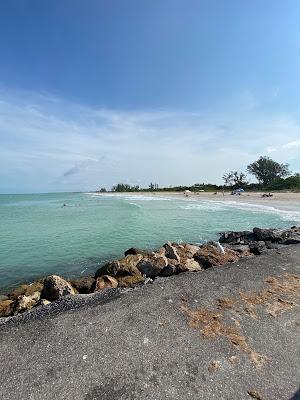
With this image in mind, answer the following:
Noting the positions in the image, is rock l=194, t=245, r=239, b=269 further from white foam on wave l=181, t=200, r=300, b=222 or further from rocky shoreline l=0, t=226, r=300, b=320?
white foam on wave l=181, t=200, r=300, b=222

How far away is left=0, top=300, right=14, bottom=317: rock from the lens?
782 centimetres

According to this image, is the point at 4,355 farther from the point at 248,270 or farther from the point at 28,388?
the point at 248,270

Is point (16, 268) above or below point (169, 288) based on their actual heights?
below

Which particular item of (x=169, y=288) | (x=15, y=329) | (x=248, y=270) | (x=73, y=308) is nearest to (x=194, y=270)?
(x=248, y=270)

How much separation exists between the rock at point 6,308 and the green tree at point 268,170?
101770mm

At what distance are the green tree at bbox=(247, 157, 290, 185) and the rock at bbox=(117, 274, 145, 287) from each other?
99.1m

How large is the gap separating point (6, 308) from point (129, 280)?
3535 millimetres

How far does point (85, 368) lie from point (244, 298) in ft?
14.0

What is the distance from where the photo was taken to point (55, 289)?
8.55m

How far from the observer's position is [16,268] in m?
13.9

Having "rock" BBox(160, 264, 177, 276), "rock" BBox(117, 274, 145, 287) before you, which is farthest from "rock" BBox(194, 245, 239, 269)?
"rock" BBox(117, 274, 145, 287)

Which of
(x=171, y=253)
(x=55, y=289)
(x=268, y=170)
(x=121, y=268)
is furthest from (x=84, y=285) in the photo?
(x=268, y=170)

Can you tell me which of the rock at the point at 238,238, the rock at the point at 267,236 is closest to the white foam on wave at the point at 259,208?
the rock at the point at 238,238

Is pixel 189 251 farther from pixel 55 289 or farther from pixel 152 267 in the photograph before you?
pixel 55 289
